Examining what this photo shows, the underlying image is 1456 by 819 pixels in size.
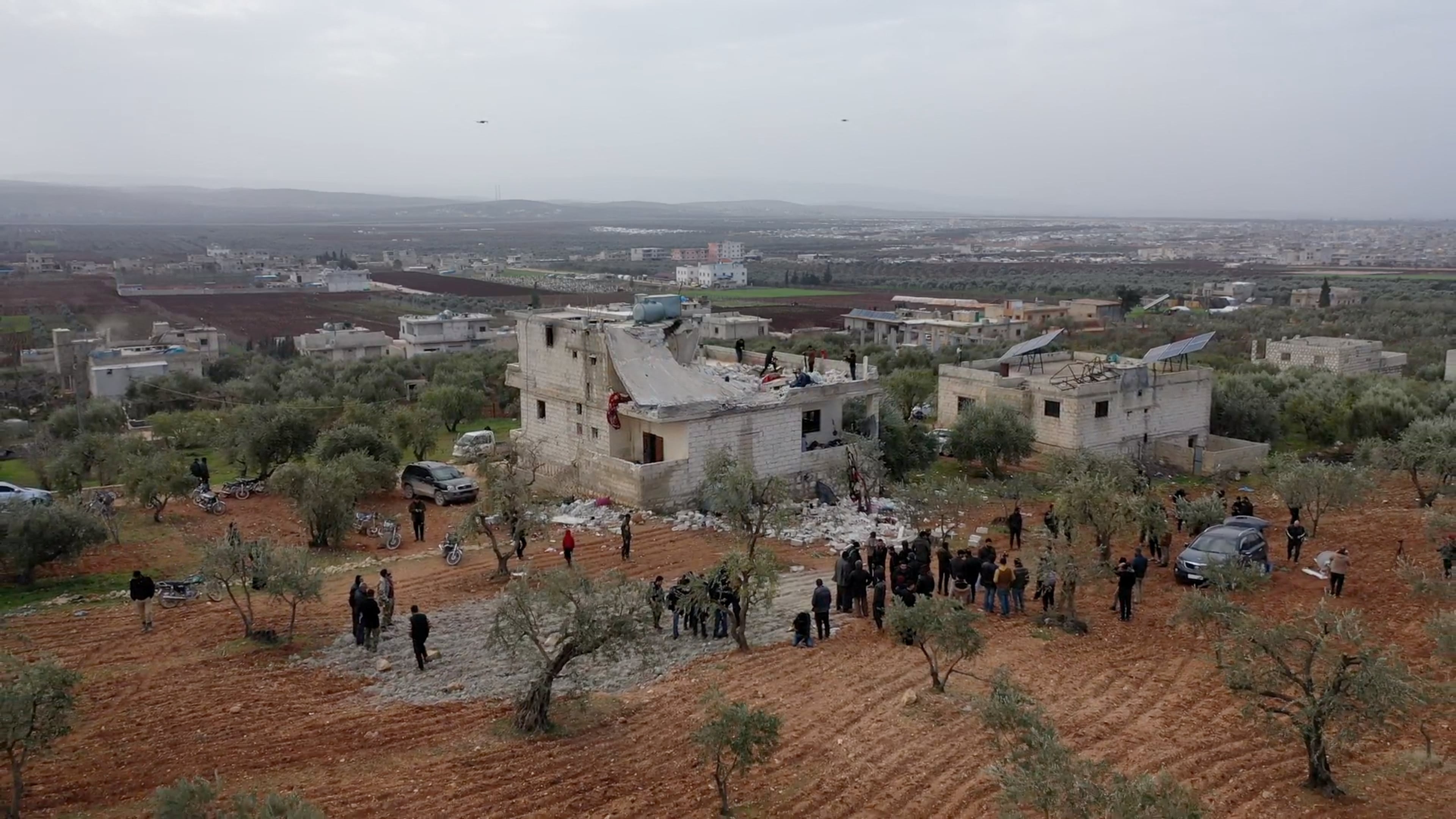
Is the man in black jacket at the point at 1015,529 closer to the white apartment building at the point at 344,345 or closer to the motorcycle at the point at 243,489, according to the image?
the motorcycle at the point at 243,489

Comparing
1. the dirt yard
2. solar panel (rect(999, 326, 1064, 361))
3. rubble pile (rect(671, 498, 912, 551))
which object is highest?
solar panel (rect(999, 326, 1064, 361))

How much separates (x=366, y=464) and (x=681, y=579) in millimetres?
13286

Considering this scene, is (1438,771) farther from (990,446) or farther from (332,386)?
(332,386)

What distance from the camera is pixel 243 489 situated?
28.5 m

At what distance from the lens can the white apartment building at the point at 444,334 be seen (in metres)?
77.7

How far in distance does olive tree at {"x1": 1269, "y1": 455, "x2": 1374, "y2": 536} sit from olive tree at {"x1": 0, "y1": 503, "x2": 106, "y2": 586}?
2404 cm

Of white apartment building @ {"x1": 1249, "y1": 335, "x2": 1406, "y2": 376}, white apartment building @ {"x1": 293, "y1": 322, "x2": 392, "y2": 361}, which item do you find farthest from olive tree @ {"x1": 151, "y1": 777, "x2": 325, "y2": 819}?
white apartment building @ {"x1": 293, "y1": 322, "x2": 392, "y2": 361}

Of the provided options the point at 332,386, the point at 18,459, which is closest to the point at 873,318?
the point at 332,386

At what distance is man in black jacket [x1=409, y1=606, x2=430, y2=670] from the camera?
1527cm

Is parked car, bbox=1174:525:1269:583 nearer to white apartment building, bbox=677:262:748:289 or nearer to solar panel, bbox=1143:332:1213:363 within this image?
solar panel, bbox=1143:332:1213:363

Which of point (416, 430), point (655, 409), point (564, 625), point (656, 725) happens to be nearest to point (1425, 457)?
point (655, 409)

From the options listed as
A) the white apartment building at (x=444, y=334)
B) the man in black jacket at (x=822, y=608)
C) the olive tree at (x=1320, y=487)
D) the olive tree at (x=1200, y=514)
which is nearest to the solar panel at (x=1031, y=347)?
the olive tree at (x=1200, y=514)

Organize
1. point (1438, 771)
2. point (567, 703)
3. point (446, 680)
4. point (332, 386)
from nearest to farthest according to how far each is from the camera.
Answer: point (1438, 771) < point (567, 703) < point (446, 680) < point (332, 386)

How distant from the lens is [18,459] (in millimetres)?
38250
